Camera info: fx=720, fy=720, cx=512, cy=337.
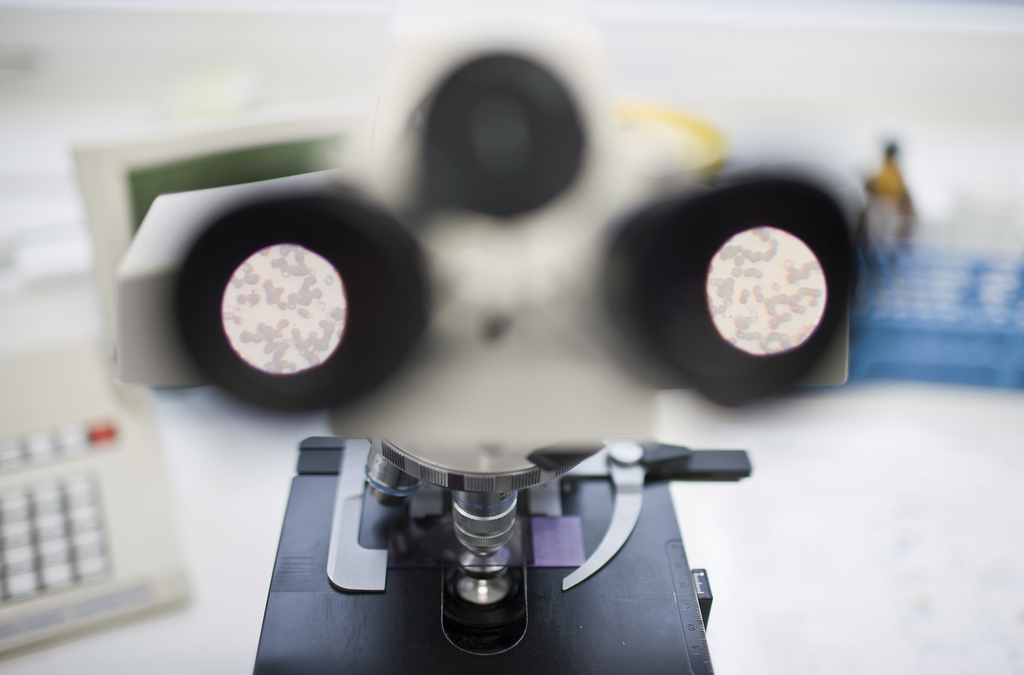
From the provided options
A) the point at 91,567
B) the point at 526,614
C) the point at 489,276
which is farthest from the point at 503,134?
the point at 91,567

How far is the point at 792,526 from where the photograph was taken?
870mm

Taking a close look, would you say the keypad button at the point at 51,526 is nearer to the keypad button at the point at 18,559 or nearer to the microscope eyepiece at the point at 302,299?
the keypad button at the point at 18,559

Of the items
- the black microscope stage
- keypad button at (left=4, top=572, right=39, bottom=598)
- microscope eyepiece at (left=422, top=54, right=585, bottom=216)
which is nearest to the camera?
microscope eyepiece at (left=422, top=54, right=585, bottom=216)

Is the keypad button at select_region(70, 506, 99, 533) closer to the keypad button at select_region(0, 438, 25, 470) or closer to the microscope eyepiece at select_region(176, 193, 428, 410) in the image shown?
the keypad button at select_region(0, 438, 25, 470)

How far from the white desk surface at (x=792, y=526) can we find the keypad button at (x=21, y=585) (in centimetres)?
6

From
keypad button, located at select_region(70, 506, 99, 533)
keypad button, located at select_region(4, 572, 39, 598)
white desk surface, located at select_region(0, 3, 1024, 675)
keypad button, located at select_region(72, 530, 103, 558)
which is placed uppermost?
keypad button, located at select_region(70, 506, 99, 533)

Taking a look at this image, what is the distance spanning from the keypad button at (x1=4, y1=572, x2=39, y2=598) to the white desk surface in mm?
60

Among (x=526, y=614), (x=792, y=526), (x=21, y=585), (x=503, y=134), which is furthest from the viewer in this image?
(x=792, y=526)

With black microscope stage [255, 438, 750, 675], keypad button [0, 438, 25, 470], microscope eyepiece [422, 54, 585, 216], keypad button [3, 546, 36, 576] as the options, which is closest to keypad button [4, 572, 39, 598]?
keypad button [3, 546, 36, 576]

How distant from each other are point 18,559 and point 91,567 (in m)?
0.07

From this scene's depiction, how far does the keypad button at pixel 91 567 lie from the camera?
0.73 metres

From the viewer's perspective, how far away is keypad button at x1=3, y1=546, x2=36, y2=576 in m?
0.72

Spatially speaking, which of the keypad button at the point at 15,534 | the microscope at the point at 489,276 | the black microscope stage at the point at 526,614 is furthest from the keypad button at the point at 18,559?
the microscope at the point at 489,276

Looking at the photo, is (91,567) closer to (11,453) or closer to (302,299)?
(11,453)
